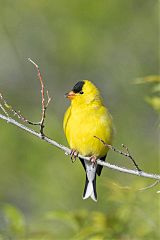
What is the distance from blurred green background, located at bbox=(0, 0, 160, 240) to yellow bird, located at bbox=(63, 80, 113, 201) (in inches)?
62.9

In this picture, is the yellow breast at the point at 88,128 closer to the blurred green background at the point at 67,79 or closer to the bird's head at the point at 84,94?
the bird's head at the point at 84,94

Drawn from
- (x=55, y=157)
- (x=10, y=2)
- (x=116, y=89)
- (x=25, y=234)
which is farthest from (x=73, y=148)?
(x=10, y=2)

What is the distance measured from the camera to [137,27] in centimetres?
1553

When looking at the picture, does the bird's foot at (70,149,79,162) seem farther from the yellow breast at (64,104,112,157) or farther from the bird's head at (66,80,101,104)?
the bird's head at (66,80,101,104)

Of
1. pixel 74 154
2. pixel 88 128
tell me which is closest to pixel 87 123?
pixel 88 128

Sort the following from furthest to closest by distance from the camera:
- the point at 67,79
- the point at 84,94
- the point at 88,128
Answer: the point at 67,79
the point at 84,94
the point at 88,128

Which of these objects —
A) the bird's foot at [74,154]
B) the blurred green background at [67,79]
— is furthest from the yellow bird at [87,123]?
the blurred green background at [67,79]

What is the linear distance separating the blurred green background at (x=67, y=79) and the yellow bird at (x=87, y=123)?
1599 mm

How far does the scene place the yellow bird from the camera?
476 cm

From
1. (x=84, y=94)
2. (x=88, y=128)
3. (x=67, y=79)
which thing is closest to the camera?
(x=88, y=128)

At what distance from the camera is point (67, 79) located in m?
13.8

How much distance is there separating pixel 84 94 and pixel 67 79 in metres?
8.84

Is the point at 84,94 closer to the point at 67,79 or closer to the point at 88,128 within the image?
the point at 88,128

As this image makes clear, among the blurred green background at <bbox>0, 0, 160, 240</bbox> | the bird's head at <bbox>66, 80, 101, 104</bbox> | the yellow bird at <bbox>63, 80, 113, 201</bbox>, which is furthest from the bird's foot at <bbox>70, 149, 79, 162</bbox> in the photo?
the blurred green background at <bbox>0, 0, 160, 240</bbox>
